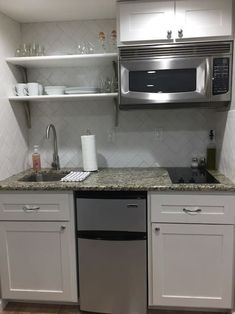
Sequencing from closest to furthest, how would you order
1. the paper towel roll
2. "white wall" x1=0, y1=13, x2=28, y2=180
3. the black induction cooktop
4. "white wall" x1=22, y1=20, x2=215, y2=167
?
1. the black induction cooktop
2. "white wall" x1=0, y1=13, x2=28, y2=180
3. the paper towel roll
4. "white wall" x1=22, y1=20, x2=215, y2=167

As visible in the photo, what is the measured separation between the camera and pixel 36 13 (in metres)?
2.24

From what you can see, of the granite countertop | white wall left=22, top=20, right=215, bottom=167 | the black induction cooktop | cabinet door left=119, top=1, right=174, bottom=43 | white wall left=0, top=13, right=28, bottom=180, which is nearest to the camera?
the granite countertop

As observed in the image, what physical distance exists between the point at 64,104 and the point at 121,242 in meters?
1.28

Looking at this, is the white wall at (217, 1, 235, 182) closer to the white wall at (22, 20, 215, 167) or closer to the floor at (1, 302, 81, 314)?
the white wall at (22, 20, 215, 167)

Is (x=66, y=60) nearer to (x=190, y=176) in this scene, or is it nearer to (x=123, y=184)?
(x=123, y=184)

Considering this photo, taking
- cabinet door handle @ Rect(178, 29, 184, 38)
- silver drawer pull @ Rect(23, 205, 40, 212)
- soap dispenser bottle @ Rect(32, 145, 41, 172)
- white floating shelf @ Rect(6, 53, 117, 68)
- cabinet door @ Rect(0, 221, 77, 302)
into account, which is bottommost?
cabinet door @ Rect(0, 221, 77, 302)

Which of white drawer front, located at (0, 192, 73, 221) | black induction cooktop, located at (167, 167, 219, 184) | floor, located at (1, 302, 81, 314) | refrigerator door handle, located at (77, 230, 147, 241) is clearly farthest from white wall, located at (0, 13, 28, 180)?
black induction cooktop, located at (167, 167, 219, 184)

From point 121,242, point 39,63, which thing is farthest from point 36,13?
point 121,242

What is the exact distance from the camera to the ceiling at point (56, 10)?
203cm

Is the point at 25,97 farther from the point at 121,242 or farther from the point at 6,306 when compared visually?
the point at 6,306

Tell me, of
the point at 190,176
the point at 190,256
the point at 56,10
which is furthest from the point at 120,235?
the point at 56,10

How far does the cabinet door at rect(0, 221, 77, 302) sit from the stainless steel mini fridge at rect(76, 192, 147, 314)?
9 centimetres

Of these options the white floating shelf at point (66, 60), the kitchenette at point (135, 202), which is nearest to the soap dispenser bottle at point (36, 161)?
the kitchenette at point (135, 202)

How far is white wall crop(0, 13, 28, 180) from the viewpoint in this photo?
2.17 m
